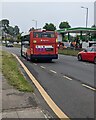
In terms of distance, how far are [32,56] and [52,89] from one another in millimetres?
16522

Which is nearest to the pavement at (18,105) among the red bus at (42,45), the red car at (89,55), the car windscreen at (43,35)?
the red bus at (42,45)

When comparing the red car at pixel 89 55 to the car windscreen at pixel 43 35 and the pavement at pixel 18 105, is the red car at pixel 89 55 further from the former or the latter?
the pavement at pixel 18 105

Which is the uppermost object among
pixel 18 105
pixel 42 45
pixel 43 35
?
pixel 43 35

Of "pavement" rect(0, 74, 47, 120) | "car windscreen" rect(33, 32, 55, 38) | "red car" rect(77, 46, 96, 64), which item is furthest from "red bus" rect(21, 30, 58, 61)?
"pavement" rect(0, 74, 47, 120)

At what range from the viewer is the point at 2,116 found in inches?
292

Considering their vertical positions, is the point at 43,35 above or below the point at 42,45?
above

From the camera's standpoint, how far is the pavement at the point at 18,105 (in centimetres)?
755

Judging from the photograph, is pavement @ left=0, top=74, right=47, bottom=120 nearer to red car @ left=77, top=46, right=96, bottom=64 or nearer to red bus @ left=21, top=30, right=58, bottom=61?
red bus @ left=21, top=30, right=58, bottom=61

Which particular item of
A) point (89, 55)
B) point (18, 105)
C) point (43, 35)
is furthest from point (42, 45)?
point (18, 105)

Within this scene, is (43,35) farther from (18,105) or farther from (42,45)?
(18,105)

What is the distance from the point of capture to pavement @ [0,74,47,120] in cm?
755

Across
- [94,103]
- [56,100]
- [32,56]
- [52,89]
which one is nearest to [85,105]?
[94,103]

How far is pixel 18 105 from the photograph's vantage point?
8484mm

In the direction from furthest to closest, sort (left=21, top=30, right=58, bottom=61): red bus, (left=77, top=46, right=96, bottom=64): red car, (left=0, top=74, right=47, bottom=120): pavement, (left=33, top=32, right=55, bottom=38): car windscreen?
(left=33, top=32, right=55, bottom=38): car windscreen → (left=21, top=30, right=58, bottom=61): red bus → (left=77, top=46, right=96, bottom=64): red car → (left=0, top=74, right=47, bottom=120): pavement
